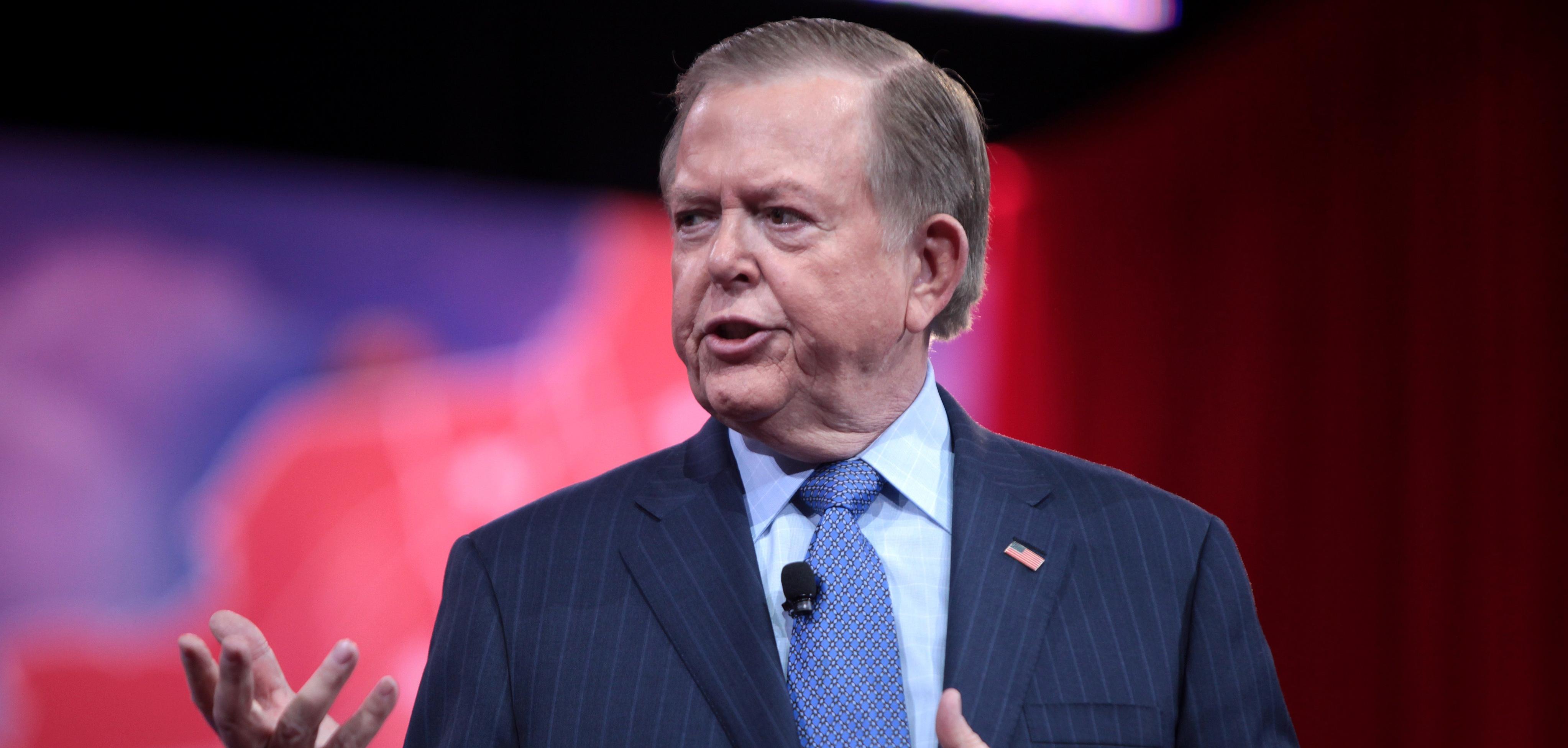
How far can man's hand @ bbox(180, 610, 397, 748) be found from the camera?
1.05 meters

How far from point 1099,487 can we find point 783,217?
0.54 metres

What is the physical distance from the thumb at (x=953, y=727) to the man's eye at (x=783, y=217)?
0.57m

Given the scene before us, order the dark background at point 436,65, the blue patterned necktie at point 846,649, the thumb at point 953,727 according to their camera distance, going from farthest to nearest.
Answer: the dark background at point 436,65 < the blue patterned necktie at point 846,649 < the thumb at point 953,727

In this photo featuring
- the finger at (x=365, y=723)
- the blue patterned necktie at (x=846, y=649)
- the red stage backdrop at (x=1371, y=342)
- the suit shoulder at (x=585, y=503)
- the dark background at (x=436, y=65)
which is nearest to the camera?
the finger at (x=365, y=723)

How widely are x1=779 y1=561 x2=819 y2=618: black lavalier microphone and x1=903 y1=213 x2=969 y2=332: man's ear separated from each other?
360 millimetres

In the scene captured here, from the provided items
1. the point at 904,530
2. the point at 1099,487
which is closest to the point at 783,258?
the point at 904,530

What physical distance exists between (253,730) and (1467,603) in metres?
2.47

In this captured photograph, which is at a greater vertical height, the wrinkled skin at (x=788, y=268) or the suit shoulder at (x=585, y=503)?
the wrinkled skin at (x=788, y=268)

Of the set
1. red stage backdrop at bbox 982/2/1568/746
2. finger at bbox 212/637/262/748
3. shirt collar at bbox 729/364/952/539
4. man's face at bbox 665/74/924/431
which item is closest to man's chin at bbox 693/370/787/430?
man's face at bbox 665/74/924/431

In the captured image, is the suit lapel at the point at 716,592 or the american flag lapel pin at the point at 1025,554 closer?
the suit lapel at the point at 716,592

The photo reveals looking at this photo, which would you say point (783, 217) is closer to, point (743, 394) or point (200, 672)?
point (743, 394)

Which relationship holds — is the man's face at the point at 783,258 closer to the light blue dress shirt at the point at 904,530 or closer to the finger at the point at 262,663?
the light blue dress shirt at the point at 904,530

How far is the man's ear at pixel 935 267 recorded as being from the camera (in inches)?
56.7

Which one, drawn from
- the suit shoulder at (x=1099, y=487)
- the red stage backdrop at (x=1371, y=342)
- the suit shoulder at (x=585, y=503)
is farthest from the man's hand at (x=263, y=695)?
the red stage backdrop at (x=1371, y=342)
